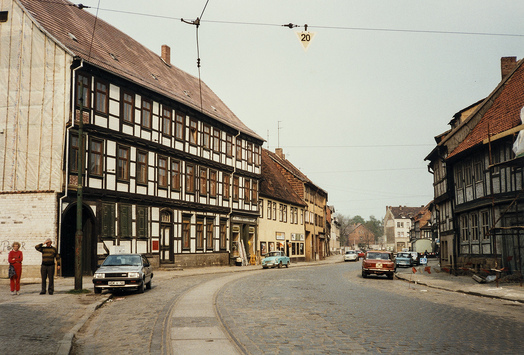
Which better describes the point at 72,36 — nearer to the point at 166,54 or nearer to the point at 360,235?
the point at 166,54

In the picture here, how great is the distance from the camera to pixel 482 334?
1062 centimetres

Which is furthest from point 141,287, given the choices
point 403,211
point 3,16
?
point 403,211

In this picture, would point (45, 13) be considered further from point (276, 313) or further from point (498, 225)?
point (498, 225)

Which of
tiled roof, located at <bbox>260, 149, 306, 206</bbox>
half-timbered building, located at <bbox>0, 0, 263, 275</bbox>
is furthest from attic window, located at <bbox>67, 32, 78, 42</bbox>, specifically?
tiled roof, located at <bbox>260, 149, 306, 206</bbox>

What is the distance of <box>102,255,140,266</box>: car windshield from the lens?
2097 cm

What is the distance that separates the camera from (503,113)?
1095 inches

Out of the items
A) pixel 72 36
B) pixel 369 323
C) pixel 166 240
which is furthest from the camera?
pixel 166 240

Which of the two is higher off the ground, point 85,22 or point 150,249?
point 85,22

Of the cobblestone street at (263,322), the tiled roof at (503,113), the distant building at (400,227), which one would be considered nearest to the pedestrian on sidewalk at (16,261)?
the cobblestone street at (263,322)

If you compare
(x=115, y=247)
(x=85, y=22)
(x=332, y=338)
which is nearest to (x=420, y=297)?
(x=332, y=338)

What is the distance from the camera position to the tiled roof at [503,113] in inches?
1046

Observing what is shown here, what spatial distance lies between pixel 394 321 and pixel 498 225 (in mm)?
16145

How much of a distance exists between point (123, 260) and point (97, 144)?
1086 cm

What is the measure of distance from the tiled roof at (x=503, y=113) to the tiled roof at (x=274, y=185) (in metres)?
26.3
